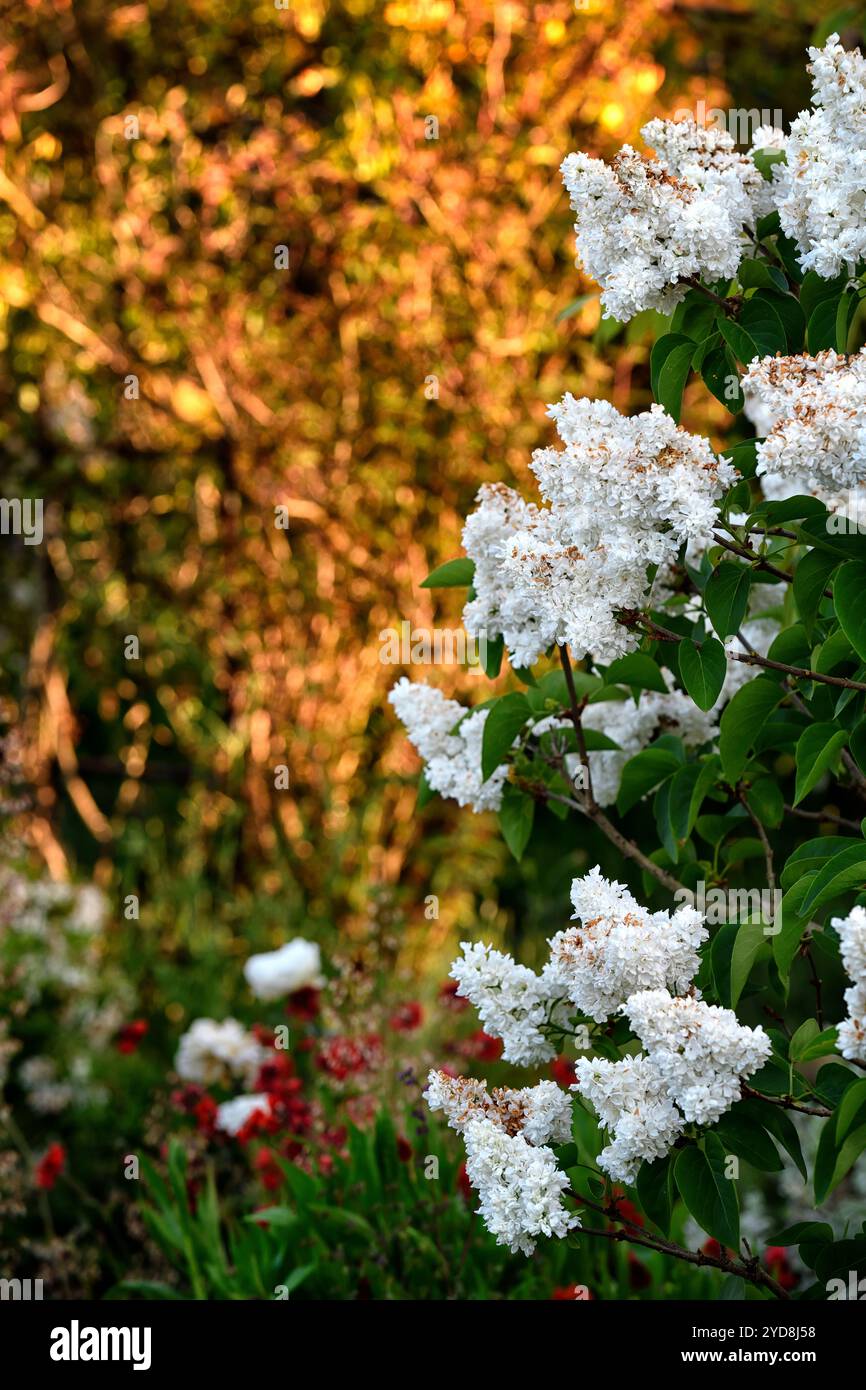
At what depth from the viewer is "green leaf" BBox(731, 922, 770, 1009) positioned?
4.87 ft

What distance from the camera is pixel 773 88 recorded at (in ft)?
17.8

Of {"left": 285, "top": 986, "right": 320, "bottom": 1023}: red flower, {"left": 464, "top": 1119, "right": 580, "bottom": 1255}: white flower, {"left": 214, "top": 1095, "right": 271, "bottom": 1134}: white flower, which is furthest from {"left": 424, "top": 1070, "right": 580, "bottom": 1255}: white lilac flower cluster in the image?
{"left": 285, "top": 986, "right": 320, "bottom": 1023}: red flower

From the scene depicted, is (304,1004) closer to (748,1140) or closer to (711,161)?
(748,1140)

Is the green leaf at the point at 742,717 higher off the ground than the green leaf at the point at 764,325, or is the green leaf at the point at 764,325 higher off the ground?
the green leaf at the point at 764,325

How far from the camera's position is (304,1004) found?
3.07 meters

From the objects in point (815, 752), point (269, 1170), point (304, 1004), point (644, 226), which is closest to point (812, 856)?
point (815, 752)

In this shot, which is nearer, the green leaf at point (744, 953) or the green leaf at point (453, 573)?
the green leaf at point (744, 953)

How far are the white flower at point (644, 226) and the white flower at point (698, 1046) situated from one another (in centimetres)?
75

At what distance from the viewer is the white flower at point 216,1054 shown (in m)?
3.26

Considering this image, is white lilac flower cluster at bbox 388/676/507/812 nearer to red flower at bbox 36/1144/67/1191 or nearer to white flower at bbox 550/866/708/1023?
white flower at bbox 550/866/708/1023

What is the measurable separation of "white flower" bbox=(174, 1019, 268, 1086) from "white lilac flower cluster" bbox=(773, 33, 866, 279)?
2244 millimetres

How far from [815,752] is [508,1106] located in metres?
0.51

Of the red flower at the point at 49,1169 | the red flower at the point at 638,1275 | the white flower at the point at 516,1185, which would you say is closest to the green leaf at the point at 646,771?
the white flower at the point at 516,1185

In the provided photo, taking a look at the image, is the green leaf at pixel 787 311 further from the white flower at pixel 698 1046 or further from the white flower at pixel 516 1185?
the white flower at pixel 516 1185
